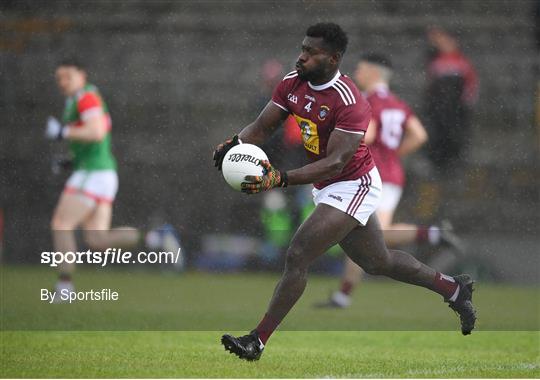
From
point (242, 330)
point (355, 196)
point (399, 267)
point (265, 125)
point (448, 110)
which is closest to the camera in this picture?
point (355, 196)

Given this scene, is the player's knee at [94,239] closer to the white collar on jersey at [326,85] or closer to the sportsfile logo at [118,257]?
the sportsfile logo at [118,257]

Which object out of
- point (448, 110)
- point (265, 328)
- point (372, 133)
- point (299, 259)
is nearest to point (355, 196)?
point (299, 259)

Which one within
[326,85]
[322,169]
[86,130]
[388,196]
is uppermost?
[326,85]

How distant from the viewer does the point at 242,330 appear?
29.7 feet

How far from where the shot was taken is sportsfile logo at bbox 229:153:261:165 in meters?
6.45

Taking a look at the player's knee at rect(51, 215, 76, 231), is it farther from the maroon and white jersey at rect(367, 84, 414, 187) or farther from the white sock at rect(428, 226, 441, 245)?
the white sock at rect(428, 226, 441, 245)

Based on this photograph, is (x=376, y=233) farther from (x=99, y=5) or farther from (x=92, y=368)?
(x=99, y=5)

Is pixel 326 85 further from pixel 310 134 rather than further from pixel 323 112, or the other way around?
pixel 310 134

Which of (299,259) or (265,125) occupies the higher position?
(265,125)

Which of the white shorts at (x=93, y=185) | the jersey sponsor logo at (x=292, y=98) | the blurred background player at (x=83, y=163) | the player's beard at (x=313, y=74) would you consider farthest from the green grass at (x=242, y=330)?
the player's beard at (x=313, y=74)

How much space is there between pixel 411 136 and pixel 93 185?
3064 millimetres

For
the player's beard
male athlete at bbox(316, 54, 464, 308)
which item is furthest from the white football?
male athlete at bbox(316, 54, 464, 308)

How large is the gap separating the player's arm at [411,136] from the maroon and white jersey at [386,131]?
0.07 m

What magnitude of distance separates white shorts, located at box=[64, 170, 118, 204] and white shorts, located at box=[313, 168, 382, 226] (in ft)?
14.2
